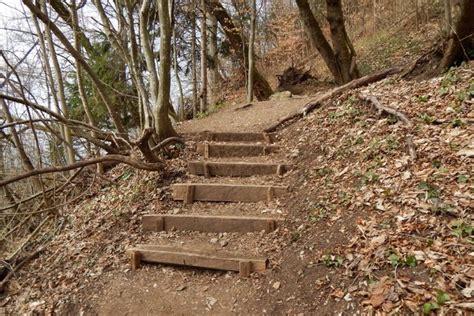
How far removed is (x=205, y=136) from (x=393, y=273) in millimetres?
4776

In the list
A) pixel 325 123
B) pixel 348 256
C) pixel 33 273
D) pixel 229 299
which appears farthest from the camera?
pixel 325 123

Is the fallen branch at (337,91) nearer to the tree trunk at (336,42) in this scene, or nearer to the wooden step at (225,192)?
the wooden step at (225,192)

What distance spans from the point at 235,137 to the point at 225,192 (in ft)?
7.02

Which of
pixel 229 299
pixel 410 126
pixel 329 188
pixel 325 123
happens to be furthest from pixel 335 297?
pixel 325 123

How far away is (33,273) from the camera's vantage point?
484cm

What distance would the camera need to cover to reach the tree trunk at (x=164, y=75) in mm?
5770

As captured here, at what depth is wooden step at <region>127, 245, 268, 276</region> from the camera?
374 centimetres

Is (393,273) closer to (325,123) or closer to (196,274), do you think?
(196,274)

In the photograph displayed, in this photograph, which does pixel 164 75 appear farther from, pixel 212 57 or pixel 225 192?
pixel 212 57

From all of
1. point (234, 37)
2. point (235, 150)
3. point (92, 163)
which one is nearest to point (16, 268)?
point (92, 163)

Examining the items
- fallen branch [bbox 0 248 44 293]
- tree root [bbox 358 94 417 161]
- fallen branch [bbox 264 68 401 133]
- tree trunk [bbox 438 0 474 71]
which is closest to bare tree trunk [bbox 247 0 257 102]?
fallen branch [bbox 264 68 401 133]

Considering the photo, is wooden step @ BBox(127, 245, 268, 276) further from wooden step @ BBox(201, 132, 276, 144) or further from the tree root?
wooden step @ BBox(201, 132, 276, 144)

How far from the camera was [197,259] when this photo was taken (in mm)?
3965

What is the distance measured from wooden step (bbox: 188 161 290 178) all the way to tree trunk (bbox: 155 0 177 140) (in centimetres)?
105
